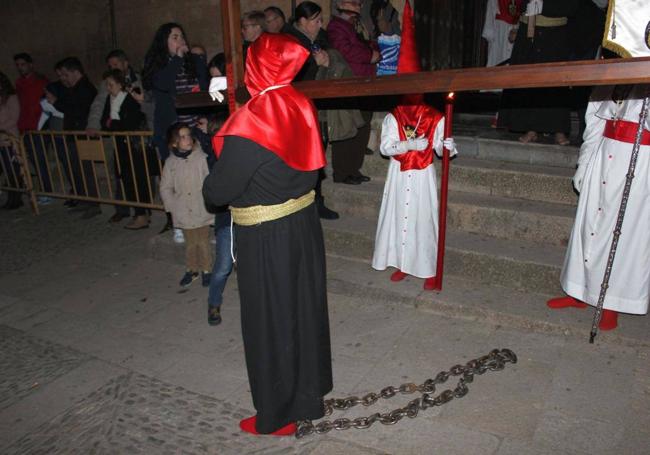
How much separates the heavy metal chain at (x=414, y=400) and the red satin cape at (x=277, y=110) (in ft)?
5.56

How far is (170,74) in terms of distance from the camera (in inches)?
248

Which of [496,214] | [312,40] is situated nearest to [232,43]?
[312,40]

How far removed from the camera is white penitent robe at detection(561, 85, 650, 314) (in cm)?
420

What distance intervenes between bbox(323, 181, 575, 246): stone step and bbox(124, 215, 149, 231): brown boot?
9.62 feet

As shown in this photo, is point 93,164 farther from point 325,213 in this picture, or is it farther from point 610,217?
point 610,217

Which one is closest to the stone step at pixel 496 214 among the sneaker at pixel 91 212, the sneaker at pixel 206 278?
the sneaker at pixel 206 278

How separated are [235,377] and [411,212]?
7.16 ft

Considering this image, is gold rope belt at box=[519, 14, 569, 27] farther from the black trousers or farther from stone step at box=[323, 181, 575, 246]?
the black trousers

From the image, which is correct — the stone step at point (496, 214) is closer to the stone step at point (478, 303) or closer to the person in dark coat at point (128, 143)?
the stone step at point (478, 303)

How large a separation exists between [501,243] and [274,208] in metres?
3.09

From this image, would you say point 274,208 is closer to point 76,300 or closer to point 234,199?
point 234,199

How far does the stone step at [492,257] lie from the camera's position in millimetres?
5023

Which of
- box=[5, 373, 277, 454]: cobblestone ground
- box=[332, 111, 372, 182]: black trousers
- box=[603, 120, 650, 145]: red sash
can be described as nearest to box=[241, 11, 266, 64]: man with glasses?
box=[332, 111, 372, 182]: black trousers

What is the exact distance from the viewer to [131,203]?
7684 millimetres
